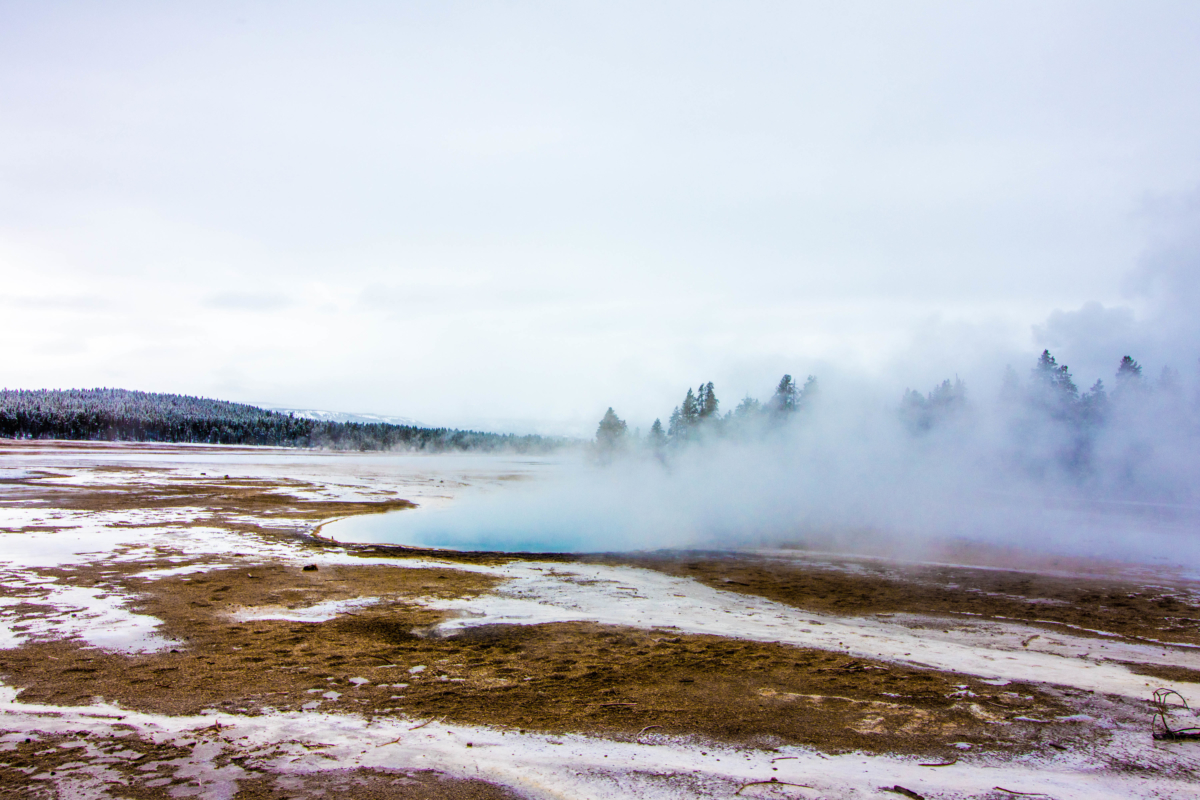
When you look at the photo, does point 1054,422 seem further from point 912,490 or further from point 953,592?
point 953,592

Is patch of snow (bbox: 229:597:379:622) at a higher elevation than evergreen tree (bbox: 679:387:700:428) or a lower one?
lower

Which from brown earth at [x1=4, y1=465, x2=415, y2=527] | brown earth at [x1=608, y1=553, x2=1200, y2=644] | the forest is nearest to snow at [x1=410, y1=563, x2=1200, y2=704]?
brown earth at [x1=608, y1=553, x2=1200, y2=644]

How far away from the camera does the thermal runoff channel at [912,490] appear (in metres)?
21.5

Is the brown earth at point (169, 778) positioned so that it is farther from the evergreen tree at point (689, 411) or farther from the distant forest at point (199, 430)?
the distant forest at point (199, 430)

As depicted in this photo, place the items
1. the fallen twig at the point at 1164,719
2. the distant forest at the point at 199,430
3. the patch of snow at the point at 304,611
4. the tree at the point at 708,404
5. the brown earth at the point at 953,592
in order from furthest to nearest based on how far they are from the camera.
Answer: the distant forest at the point at 199,430 → the tree at the point at 708,404 → the brown earth at the point at 953,592 → the patch of snow at the point at 304,611 → the fallen twig at the point at 1164,719

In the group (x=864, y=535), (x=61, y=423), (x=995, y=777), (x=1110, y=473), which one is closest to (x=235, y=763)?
(x=995, y=777)

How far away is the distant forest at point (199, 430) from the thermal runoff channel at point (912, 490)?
12669 centimetres

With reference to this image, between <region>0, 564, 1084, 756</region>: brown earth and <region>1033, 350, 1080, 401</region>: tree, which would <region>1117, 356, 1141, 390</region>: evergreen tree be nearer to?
<region>1033, 350, 1080, 401</region>: tree

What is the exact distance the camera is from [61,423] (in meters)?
130

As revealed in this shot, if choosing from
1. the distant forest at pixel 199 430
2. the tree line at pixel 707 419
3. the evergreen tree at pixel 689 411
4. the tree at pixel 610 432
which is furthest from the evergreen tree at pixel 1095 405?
the distant forest at pixel 199 430

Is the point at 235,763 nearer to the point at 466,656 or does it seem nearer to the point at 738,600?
the point at 466,656

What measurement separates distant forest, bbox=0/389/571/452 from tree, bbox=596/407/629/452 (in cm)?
8647

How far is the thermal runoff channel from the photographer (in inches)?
846

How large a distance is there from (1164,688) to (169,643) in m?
12.4
